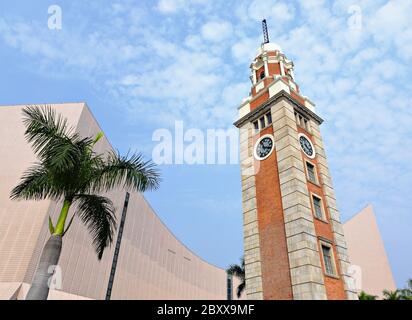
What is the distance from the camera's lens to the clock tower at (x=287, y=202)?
1569 centimetres

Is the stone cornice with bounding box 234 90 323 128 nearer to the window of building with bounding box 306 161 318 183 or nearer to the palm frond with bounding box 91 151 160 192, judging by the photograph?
the window of building with bounding box 306 161 318 183

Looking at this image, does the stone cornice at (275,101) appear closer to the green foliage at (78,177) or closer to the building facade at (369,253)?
the green foliage at (78,177)

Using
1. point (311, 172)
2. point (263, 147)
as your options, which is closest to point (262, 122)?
point (263, 147)

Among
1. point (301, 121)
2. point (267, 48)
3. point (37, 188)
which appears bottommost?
point (37, 188)

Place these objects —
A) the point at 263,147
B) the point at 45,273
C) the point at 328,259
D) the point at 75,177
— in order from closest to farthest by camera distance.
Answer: the point at 45,273, the point at 75,177, the point at 328,259, the point at 263,147

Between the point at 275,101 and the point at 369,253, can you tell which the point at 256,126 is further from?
the point at 369,253

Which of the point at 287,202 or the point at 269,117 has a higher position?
the point at 269,117

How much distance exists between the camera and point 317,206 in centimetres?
1855

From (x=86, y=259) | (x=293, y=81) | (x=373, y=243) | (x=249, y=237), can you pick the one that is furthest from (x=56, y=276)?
(x=373, y=243)

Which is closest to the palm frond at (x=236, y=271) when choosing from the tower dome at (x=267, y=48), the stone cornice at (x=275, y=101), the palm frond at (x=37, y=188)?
the stone cornice at (x=275, y=101)

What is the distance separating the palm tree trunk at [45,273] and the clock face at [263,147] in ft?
45.1

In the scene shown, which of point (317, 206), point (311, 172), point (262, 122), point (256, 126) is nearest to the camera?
point (317, 206)

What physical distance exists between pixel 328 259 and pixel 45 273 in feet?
44.4
